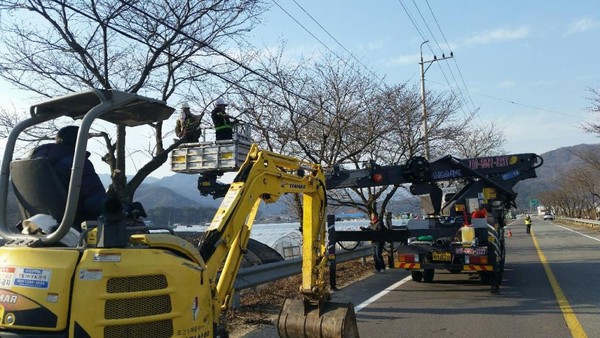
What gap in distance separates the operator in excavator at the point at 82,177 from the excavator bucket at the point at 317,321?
9.33 feet

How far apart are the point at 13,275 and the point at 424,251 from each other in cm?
944

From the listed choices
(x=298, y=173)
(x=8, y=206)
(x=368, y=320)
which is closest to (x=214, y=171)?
(x=298, y=173)

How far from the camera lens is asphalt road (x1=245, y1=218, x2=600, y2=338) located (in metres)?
7.62

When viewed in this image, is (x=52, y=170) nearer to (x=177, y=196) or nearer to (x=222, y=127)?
(x=222, y=127)

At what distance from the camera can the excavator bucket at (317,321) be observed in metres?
5.82

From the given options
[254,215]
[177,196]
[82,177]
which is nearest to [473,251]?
[254,215]

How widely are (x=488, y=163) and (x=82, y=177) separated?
36.7 ft

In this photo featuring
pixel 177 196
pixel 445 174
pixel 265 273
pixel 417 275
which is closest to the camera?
pixel 265 273

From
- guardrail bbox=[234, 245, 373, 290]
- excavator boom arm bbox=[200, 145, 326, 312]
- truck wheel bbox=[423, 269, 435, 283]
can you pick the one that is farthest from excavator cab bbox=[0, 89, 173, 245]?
truck wheel bbox=[423, 269, 435, 283]

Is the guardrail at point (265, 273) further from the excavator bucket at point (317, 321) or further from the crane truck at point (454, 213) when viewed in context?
the crane truck at point (454, 213)

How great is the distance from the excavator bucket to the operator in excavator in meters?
2.84

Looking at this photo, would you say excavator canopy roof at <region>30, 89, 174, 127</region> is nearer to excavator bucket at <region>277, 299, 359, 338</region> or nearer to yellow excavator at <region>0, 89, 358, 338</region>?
yellow excavator at <region>0, 89, 358, 338</region>

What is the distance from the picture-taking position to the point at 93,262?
140 inches

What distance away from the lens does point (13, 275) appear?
3648 mm
